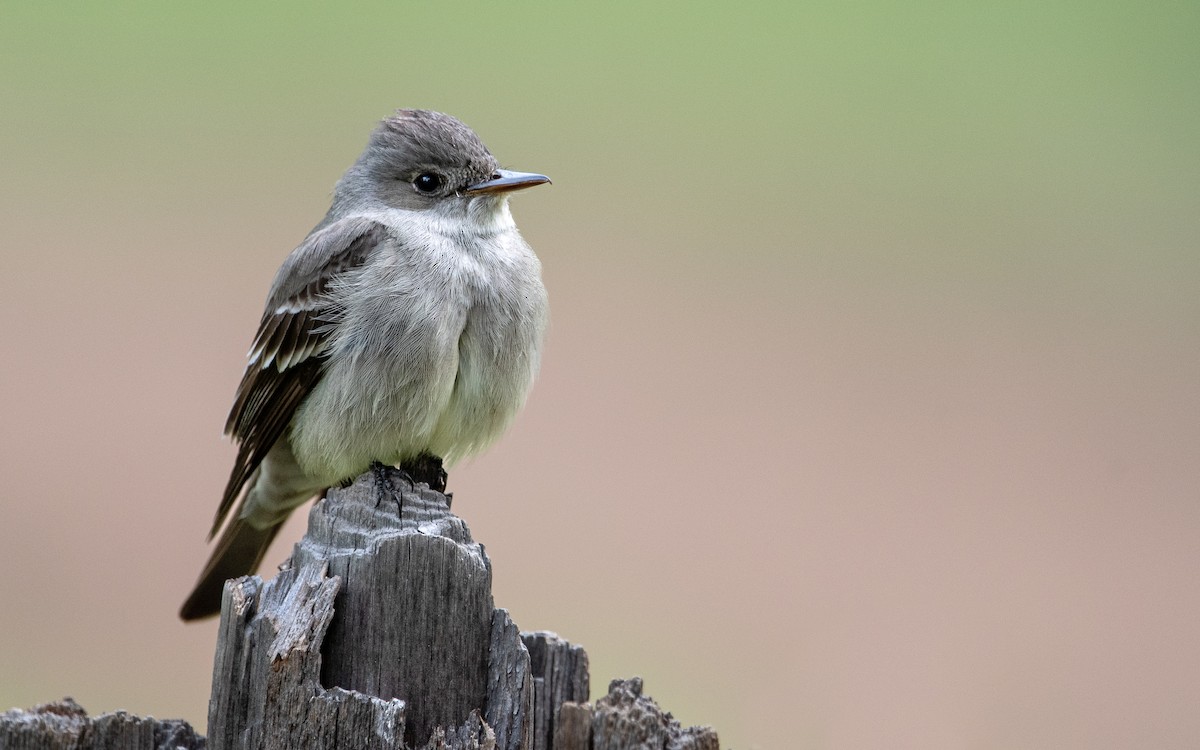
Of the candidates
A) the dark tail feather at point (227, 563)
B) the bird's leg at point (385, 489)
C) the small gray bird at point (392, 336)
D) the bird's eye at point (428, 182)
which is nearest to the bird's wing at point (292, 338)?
the small gray bird at point (392, 336)

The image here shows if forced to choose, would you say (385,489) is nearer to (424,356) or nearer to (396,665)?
(396,665)

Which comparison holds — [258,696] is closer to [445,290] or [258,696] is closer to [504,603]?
[445,290]

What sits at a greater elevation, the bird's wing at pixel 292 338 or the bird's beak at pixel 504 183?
the bird's beak at pixel 504 183

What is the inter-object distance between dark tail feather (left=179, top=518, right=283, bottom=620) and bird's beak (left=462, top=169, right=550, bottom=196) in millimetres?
1674

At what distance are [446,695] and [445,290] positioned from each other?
2.23m

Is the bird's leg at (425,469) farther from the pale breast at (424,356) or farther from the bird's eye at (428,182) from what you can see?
the bird's eye at (428,182)

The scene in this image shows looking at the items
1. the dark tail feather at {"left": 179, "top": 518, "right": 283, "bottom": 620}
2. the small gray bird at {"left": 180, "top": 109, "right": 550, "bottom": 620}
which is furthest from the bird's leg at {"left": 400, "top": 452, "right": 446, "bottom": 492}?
the dark tail feather at {"left": 179, "top": 518, "right": 283, "bottom": 620}

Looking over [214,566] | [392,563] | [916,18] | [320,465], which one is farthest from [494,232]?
[916,18]

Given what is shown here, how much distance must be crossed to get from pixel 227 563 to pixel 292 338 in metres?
0.95

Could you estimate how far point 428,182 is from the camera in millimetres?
5395

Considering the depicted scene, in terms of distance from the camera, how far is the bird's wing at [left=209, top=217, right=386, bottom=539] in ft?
16.5

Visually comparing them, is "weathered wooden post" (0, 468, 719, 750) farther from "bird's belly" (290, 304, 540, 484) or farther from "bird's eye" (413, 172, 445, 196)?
"bird's eye" (413, 172, 445, 196)

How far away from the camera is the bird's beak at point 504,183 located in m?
5.16

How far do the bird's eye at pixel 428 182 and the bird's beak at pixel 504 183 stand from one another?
124mm
